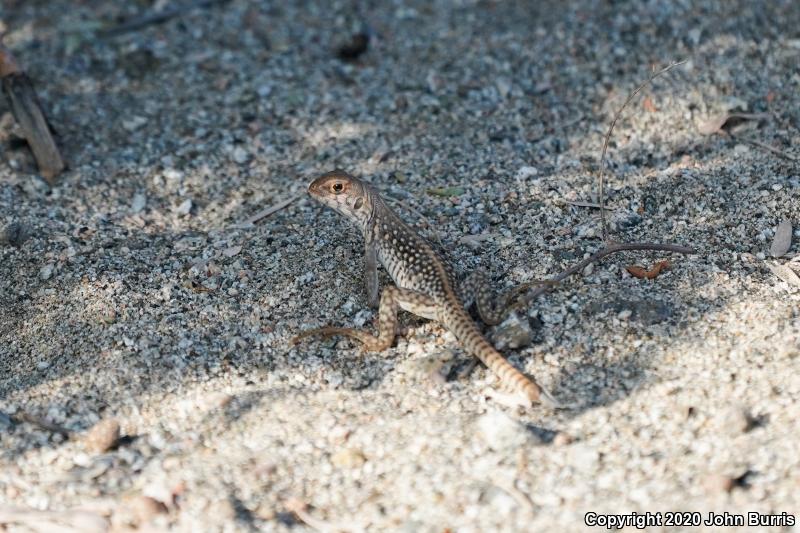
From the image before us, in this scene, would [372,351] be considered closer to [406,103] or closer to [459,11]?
[406,103]

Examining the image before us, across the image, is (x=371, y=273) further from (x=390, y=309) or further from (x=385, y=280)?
(x=390, y=309)

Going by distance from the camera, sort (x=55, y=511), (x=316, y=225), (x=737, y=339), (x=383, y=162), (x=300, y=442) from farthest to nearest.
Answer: (x=383, y=162)
(x=316, y=225)
(x=737, y=339)
(x=300, y=442)
(x=55, y=511)

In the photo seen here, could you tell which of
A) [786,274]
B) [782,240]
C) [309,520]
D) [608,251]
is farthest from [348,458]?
[782,240]

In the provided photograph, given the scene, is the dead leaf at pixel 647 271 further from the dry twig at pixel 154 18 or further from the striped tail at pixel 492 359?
the dry twig at pixel 154 18

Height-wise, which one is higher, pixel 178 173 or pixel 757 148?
pixel 178 173

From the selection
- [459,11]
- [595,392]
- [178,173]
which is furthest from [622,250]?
[459,11]

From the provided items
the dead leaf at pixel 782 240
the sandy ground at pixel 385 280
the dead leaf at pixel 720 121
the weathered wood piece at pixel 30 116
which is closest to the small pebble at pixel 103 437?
the sandy ground at pixel 385 280

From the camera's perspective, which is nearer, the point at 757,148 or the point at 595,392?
the point at 595,392
